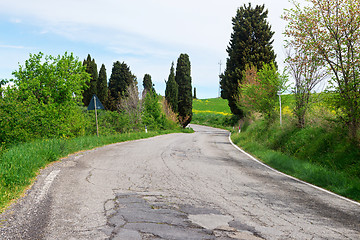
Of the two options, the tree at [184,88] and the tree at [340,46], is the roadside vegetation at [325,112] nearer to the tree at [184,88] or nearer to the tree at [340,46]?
the tree at [340,46]

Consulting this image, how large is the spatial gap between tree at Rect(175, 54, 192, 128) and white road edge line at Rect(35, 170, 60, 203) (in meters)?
38.6

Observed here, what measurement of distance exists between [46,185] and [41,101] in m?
9.58

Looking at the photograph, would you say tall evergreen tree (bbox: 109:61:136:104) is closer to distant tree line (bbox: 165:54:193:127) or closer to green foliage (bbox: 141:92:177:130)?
distant tree line (bbox: 165:54:193:127)

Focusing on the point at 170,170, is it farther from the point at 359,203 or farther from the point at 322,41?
the point at 322,41

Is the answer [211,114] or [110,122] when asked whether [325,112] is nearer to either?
[110,122]

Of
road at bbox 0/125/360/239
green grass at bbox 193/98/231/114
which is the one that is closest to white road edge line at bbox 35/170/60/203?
road at bbox 0/125/360/239

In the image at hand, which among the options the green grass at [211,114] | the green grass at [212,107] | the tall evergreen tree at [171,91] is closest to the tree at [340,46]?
the tall evergreen tree at [171,91]

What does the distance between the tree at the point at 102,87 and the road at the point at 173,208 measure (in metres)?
39.9

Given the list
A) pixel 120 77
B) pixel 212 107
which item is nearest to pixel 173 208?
pixel 120 77

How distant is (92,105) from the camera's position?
1884 cm

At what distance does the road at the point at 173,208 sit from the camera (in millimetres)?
4227

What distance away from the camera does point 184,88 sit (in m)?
47.3

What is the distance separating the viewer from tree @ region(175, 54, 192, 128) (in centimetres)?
4709

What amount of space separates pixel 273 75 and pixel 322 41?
8013 mm
